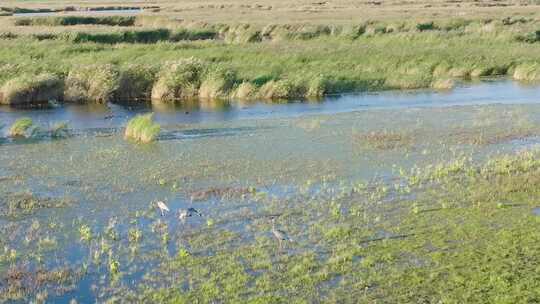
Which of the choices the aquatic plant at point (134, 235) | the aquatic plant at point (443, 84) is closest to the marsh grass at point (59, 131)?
the aquatic plant at point (134, 235)

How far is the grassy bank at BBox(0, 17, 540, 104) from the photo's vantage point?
30.4m

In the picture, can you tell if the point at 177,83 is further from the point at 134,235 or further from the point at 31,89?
the point at 134,235

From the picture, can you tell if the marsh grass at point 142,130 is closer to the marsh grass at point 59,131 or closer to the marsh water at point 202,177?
the marsh water at point 202,177

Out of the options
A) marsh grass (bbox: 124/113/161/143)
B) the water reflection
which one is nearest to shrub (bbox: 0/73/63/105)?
the water reflection

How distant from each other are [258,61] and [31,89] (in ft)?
34.9

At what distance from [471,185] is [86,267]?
25.2ft

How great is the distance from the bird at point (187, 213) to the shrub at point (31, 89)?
1811cm

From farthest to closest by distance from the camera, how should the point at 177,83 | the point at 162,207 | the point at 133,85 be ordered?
the point at 133,85 < the point at 177,83 < the point at 162,207

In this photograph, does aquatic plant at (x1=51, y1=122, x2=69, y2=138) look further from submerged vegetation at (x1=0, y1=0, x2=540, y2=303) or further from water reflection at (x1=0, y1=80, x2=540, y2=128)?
water reflection at (x1=0, y1=80, x2=540, y2=128)

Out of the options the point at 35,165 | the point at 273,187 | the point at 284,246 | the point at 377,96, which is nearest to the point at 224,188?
the point at 273,187

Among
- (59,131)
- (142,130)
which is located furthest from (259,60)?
(142,130)

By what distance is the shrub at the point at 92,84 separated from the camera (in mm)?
29766

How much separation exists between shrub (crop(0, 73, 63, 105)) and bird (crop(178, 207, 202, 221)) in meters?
18.1

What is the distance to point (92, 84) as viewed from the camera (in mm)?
29891
